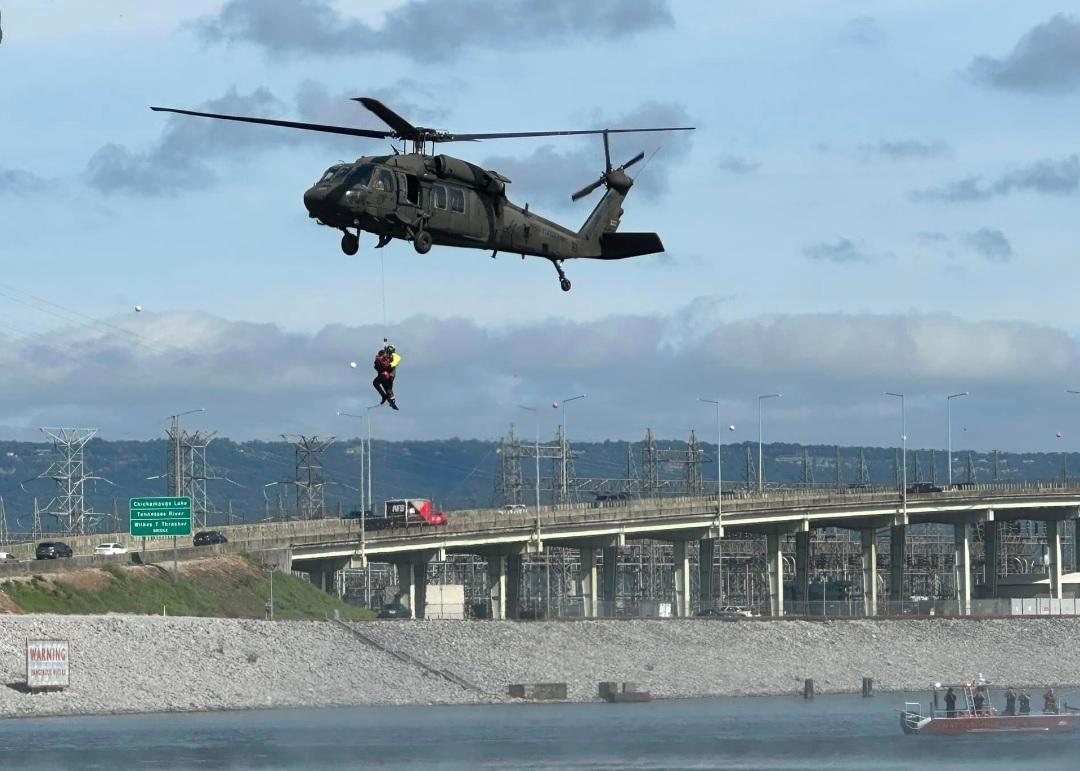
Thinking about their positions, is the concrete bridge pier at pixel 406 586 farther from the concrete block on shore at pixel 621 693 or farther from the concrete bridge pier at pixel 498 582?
the concrete block on shore at pixel 621 693

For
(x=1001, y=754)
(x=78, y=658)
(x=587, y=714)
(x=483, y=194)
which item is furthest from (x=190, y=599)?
(x=483, y=194)

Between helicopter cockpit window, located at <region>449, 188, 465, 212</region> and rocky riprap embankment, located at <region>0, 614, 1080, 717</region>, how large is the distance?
173 feet

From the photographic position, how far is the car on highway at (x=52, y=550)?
479 ft

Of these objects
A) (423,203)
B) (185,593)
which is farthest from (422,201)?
(185,593)

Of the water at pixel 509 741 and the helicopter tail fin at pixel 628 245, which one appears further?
the water at pixel 509 741

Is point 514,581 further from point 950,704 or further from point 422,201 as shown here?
point 422,201

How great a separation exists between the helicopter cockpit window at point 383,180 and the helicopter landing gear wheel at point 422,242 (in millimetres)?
1866

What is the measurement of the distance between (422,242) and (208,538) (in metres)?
92.6

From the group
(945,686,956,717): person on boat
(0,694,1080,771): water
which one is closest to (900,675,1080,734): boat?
(945,686,956,717): person on boat

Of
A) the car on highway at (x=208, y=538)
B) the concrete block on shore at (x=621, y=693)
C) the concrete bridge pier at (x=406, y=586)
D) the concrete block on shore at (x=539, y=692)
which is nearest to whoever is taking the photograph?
the concrete block on shore at (x=539, y=692)

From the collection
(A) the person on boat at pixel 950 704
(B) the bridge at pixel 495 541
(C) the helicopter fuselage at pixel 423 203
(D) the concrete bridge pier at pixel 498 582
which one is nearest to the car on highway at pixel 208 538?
(B) the bridge at pixel 495 541

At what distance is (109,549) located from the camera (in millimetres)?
152000

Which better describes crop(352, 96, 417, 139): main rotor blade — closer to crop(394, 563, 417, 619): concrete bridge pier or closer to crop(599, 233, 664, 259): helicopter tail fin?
crop(599, 233, 664, 259): helicopter tail fin

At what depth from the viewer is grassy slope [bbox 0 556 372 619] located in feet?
424
